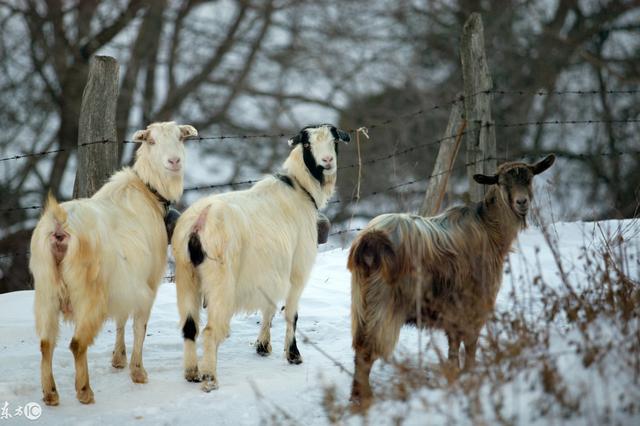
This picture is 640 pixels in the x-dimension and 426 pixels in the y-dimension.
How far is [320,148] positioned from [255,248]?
1.26 meters

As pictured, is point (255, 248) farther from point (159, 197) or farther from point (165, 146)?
point (165, 146)

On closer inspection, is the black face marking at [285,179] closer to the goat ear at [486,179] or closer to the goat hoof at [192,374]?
the goat ear at [486,179]

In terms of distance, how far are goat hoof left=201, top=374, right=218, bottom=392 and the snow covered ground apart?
5 cm

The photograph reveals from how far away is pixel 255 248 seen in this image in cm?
662

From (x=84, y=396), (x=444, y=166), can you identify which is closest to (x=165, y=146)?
(x=84, y=396)

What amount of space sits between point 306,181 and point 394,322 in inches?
81.2

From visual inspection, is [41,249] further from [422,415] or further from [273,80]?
[273,80]

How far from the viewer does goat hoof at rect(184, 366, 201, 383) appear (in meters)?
6.38

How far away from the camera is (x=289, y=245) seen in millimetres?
6992

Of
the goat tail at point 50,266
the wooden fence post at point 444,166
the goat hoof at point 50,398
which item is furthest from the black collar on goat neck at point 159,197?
the wooden fence post at point 444,166

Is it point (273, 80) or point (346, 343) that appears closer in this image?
point (346, 343)

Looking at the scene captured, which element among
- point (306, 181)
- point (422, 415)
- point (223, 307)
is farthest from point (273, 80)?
point (422, 415)

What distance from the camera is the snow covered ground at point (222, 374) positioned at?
566cm

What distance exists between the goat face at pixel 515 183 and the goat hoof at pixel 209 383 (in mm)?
2405
